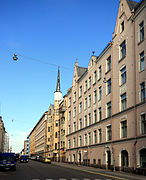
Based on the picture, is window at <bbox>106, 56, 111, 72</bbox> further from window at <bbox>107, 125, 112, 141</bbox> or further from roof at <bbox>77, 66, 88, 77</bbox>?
roof at <bbox>77, 66, 88, 77</bbox>

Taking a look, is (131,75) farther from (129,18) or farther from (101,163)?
(101,163)

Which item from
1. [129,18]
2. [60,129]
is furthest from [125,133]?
[60,129]

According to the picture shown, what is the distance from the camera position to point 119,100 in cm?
3625

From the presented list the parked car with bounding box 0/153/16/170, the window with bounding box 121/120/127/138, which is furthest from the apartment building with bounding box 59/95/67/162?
the window with bounding box 121/120/127/138

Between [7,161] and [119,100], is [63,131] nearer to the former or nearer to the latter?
[119,100]

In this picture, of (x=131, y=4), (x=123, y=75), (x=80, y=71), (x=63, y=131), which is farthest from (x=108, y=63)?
(x=63, y=131)

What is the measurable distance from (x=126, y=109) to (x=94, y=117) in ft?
45.2

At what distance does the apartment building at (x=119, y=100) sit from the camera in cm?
3092

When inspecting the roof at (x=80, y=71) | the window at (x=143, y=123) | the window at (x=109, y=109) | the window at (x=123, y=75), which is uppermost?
the roof at (x=80, y=71)

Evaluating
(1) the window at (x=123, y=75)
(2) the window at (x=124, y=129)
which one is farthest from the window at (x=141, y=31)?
(2) the window at (x=124, y=129)

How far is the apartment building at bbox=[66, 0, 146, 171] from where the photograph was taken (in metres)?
30.9

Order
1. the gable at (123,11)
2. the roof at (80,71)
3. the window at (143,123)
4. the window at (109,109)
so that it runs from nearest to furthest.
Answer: the window at (143,123), the gable at (123,11), the window at (109,109), the roof at (80,71)

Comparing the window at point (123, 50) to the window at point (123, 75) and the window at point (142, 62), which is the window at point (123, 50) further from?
the window at point (142, 62)

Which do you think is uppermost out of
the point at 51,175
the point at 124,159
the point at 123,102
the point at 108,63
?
the point at 108,63
